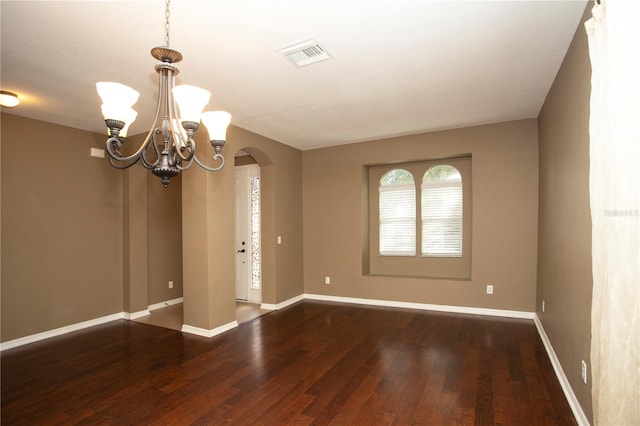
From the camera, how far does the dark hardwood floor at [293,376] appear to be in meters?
2.36

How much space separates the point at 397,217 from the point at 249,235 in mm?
2573

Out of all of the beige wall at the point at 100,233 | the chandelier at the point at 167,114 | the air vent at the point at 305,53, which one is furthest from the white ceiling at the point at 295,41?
the beige wall at the point at 100,233

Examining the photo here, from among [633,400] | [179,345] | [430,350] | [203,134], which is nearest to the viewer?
[633,400]

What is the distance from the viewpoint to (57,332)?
411 centimetres

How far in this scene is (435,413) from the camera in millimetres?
2344

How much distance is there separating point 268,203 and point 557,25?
13.4 ft

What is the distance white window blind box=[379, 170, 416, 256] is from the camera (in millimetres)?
5473

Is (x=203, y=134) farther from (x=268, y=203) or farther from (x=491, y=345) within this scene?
(x=491, y=345)

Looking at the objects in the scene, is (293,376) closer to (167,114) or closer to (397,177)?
(167,114)

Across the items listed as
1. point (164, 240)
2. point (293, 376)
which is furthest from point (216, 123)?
point (164, 240)

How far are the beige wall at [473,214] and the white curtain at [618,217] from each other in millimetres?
3254

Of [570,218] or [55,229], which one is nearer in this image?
[570,218]

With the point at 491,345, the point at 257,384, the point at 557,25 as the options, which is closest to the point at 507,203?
the point at 491,345

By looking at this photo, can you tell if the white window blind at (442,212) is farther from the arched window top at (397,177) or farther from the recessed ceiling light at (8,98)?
the recessed ceiling light at (8,98)
